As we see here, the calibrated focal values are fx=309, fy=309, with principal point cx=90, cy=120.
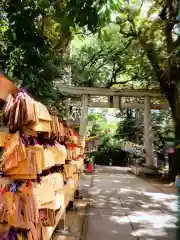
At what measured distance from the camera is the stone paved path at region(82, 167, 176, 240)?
4.91m

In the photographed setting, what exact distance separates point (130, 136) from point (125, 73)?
706 centimetres

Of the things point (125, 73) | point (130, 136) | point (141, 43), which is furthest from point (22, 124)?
point (130, 136)

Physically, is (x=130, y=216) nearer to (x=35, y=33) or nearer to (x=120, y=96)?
(x=35, y=33)

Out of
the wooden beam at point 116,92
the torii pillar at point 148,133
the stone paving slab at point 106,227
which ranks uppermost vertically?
the wooden beam at point 116,92

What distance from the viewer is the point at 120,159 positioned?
83.9 feet

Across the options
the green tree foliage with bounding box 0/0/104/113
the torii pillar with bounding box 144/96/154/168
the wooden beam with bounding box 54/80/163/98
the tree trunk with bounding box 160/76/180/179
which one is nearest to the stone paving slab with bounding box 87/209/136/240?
the green tree foliage with bounding box 0/0/104/113

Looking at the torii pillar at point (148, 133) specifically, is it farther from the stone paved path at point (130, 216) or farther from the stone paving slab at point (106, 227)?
the stone paving slab at point (106, 227)

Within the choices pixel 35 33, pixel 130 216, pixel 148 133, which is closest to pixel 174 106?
pixel 148 133

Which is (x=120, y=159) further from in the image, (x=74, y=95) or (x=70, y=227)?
(x=70, y=227)

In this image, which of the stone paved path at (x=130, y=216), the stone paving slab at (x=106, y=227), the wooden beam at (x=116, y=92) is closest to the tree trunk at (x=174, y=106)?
the wooden beam at (x=116, y=92)

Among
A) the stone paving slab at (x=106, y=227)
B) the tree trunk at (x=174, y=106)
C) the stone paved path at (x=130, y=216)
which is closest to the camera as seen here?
the stone paving slab at (x=106, y=227)

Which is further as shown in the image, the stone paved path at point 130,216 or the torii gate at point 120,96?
the torii gate at point 120,96

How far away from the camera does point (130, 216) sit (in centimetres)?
611

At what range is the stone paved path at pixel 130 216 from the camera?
491 cm
